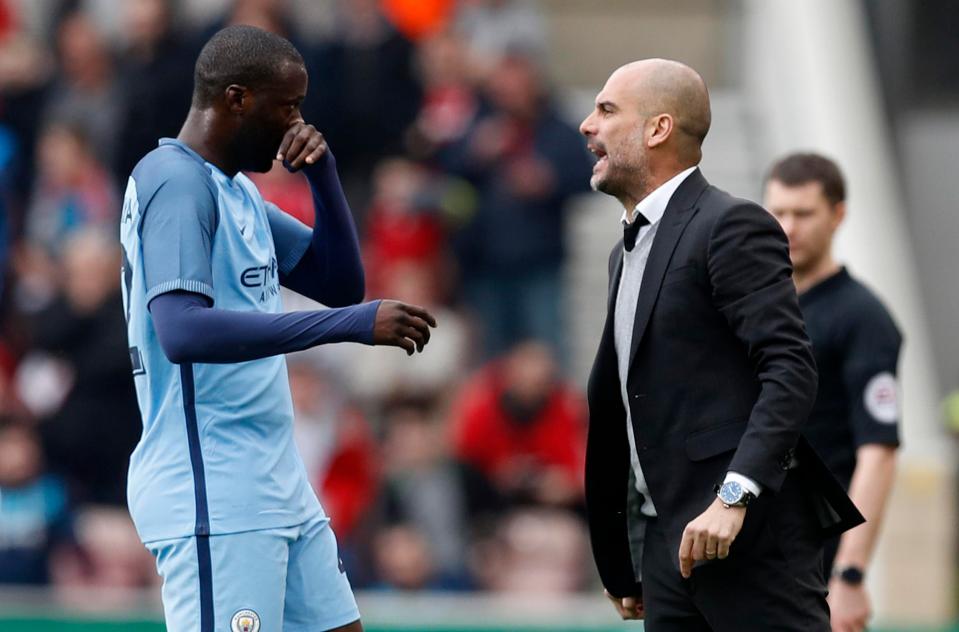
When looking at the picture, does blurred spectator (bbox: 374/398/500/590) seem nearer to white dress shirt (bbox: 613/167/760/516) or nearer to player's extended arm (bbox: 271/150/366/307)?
player's extended arm (bbox: 271/150/366/307)

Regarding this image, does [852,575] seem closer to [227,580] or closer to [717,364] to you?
[717,364]

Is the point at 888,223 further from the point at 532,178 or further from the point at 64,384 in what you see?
the point at 64,384

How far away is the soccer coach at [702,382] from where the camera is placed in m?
4.67

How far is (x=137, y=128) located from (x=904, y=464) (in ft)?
16.2

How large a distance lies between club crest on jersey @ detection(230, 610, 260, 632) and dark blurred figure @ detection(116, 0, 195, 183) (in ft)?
20.1

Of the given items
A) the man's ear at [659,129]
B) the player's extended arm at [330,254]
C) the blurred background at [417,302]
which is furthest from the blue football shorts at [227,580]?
the blurred background at [417,302]

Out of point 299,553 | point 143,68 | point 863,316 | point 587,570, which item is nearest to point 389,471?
point 587,570

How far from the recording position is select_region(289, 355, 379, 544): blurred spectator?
1017cm

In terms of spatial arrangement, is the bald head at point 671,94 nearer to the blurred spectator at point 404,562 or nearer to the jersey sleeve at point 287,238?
the jersey sleeve at point 287,238

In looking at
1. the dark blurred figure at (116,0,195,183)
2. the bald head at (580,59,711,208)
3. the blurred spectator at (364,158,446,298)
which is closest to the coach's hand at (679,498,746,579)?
the bald head at (580,59,711,208)

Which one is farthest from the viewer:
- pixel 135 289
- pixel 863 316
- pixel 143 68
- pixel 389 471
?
pixel 143 68

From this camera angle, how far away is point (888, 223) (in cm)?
1160

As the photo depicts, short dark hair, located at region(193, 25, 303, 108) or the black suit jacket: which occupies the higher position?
short dark hair, located at region(193, 25, 303, 108)

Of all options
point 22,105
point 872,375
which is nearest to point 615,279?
point 872,375
